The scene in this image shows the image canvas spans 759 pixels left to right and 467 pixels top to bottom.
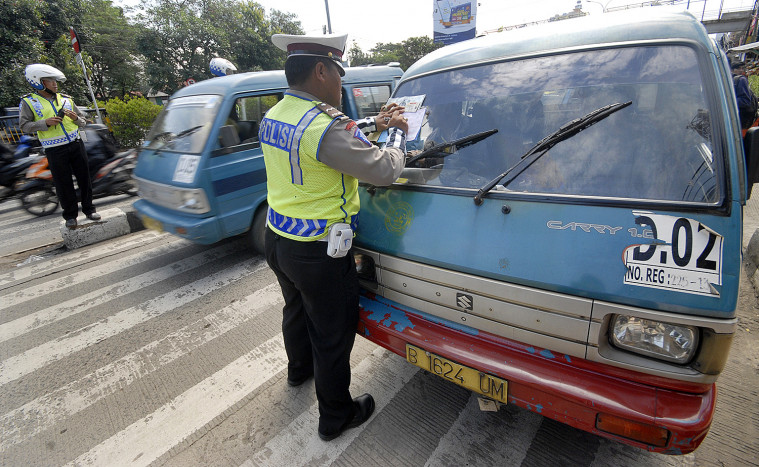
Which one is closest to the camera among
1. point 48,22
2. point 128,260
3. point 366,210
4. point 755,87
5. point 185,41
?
point 366,210

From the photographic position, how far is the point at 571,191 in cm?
167

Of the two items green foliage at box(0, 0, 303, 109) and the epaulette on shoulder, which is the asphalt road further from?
green foliage at box(0, 0, 303, 109)

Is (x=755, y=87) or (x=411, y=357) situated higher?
(x=755, y=87)

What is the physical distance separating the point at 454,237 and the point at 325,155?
0.71m

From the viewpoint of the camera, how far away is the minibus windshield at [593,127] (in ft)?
5.09

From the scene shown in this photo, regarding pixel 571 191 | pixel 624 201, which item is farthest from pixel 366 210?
pixel 624 201

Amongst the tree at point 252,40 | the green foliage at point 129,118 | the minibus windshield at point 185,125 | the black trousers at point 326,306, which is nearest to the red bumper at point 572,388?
the black trousers at point 326,306

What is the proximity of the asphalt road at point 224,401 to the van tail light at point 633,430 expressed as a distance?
A: 1.95 ft

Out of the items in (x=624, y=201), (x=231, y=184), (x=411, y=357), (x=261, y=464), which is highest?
(x=624, y=201)

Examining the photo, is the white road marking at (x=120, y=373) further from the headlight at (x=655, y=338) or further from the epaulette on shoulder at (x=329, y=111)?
the headlight at (x=655, y=338)

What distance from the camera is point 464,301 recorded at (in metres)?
1.75

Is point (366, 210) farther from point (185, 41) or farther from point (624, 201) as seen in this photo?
point (185, 41)

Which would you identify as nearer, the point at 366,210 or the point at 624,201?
the point at 624,201

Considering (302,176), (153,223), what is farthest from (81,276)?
(302,176)
